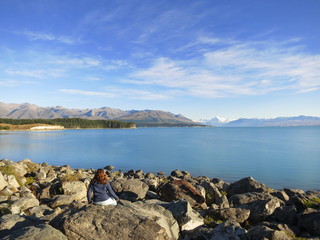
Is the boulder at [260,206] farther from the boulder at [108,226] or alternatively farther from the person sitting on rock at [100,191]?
the person sitting on rock at [100,191]

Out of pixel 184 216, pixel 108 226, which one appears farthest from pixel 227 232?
pixel 108 226

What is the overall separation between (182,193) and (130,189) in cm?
355

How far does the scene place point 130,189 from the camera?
16.6 meters

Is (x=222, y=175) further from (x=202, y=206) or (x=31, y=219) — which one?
(x=31, y=219)

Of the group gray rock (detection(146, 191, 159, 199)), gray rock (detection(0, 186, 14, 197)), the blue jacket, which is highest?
the blue jacket

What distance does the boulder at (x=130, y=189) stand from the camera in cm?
1620

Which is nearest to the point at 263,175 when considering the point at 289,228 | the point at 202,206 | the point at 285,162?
the point at 285,162

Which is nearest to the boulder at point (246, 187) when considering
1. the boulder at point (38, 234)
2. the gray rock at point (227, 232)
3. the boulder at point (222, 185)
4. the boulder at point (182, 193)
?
the boulder at point (222, 185)

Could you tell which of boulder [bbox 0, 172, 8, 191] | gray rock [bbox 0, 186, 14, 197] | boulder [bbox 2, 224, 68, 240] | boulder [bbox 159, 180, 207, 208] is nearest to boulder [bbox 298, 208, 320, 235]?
boulder [bbox 159, 180, 207, 208]

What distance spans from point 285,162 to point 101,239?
50.8 meters

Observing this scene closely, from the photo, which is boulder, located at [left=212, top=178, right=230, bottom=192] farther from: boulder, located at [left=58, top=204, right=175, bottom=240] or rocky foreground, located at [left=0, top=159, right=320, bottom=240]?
boulder, located at [left=58, top=204, right=175, bottom=240]

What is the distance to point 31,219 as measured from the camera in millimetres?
9734

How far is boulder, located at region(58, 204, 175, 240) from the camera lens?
307 inches

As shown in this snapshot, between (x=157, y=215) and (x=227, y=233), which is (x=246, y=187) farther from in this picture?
(x=157, y=215)
